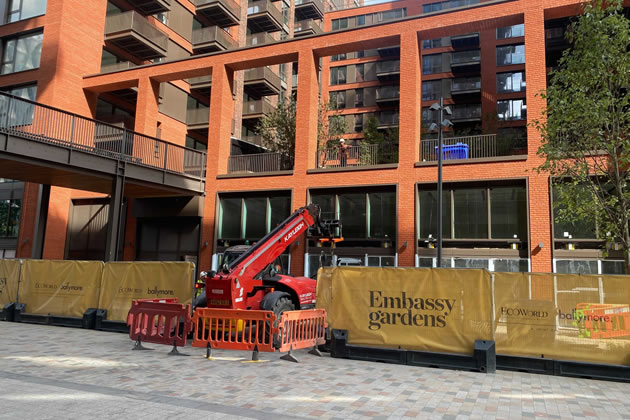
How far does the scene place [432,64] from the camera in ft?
159

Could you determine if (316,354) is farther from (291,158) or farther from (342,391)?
(291,158)

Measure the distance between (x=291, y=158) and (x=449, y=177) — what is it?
9.33 m

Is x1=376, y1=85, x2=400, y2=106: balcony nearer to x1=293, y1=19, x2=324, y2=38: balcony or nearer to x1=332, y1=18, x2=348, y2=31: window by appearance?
x1=293, y1=19, x2=324, y2=38: balcony

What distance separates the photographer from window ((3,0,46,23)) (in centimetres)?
2669

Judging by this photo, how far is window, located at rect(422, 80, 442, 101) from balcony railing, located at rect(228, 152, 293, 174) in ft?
92.1

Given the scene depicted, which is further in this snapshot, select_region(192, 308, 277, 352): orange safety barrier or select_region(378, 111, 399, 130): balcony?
select_region(378, 111, 399, 130): balcony

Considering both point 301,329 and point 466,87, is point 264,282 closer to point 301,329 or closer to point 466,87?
point 301,329

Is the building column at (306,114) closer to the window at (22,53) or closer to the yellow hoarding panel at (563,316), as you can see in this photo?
the yellow hoarding panel at (563,316)

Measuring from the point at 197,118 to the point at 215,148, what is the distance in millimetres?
8964

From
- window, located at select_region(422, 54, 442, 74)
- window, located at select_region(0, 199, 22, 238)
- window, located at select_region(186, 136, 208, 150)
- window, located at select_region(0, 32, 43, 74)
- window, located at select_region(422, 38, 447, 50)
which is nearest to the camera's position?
window, located at select_region(0, 199, 22, 238)

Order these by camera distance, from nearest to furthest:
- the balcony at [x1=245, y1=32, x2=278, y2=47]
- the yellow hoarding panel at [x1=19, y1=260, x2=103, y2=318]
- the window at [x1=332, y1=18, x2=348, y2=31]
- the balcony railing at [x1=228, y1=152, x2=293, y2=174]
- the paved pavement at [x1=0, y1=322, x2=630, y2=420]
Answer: the paved pavement at [x1=0, y1=322, x2=630, y2=420], the yellow hoarding panel at [x1=19, y1=260, x2=103, y2=318], the balcony railing at [x1=228, y1=152, x2=293, y2=174], the balcony at [x1=245, y1=32, x2=278, y2=47], the window at [x1=332, y1=18, x2=348, y2=31]

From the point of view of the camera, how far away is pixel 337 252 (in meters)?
20.6

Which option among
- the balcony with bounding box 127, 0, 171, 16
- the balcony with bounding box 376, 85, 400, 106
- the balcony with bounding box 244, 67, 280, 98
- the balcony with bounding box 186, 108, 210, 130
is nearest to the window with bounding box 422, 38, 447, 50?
the balcony with bounding box 376, 85, 400, 106

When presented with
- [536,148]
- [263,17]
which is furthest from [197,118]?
[536,148]
